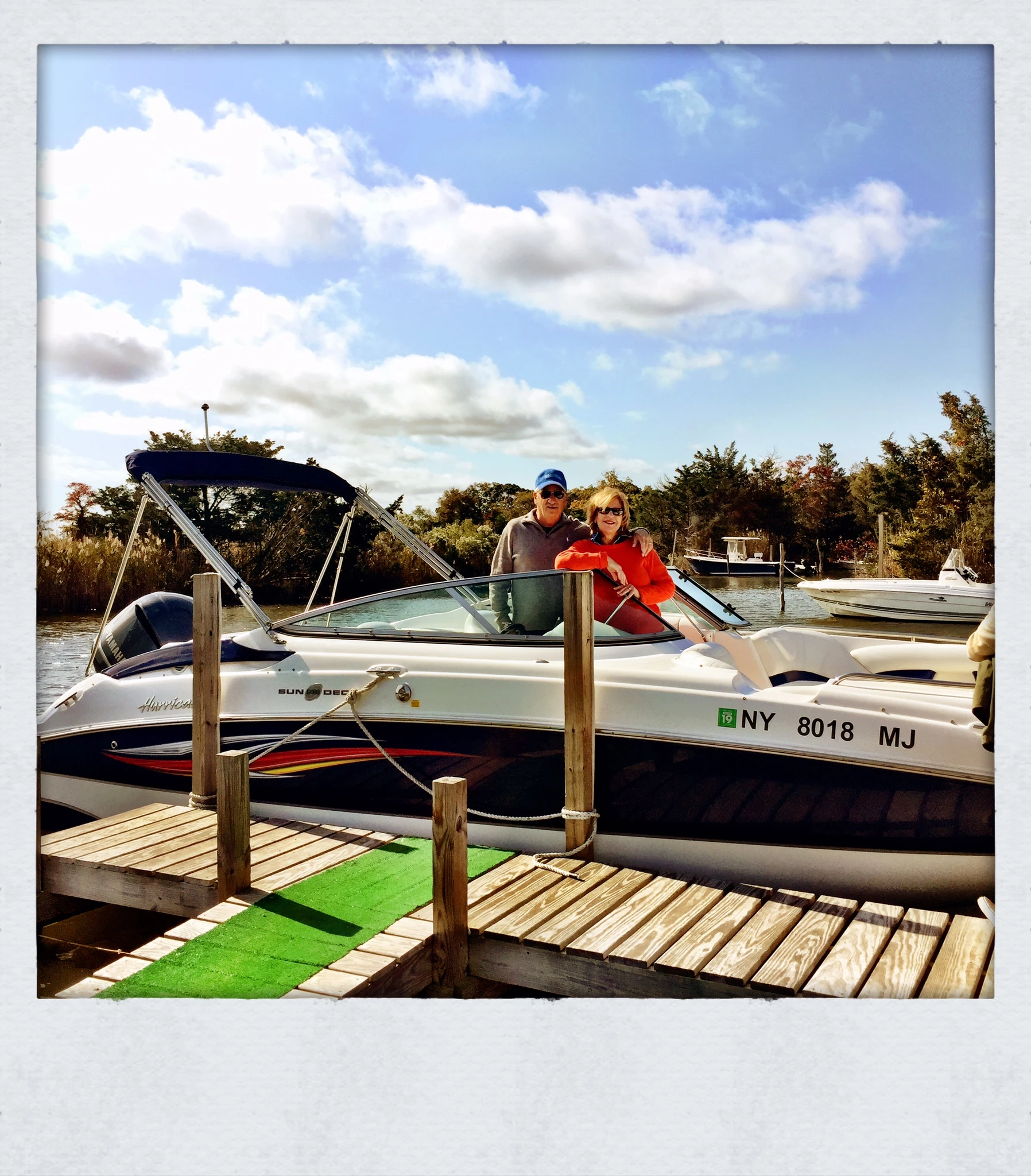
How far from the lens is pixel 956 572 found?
30.2 feet

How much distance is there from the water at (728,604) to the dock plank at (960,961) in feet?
4.11

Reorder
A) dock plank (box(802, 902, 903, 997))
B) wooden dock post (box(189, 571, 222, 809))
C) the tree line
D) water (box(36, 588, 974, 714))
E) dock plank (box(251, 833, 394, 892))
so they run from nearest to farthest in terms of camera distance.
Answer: dock plank (box(802, 902, 903, 997)) → dock plank (box(251, 833, 394, 892)) → wooden dock post (box(189, 571, 222, 809)) → water (box(36, 588, 974, 714)) → the tree line

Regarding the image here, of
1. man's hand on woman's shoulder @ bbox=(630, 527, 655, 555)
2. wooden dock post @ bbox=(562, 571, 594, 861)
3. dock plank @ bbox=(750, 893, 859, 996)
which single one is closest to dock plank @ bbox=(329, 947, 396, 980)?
wooden dock post @ bbox=(562, 571, 594, 861)

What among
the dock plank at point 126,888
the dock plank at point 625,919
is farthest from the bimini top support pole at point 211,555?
the dock plank at point 625,919

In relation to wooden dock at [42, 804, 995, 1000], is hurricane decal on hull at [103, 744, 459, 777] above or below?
above

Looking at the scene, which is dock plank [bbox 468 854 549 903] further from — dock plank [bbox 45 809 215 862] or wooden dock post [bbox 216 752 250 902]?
dock plank [bbox 45 809 215 862]

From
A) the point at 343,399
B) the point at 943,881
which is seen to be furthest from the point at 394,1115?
the point at 343,399

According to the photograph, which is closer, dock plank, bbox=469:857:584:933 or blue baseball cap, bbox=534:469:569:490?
dock plank, bbox=469:857:584:933

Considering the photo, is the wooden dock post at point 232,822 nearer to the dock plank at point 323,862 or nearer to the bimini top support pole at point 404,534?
the dock plank at point 323,862

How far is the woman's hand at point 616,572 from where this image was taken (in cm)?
296

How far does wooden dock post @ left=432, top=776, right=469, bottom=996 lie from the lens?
7.16 ft

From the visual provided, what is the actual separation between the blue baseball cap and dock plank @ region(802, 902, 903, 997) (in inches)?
66.4

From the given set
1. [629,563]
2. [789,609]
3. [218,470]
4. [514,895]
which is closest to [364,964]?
[514,895]

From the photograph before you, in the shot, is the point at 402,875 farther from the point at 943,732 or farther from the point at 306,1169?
the point at 943,732
